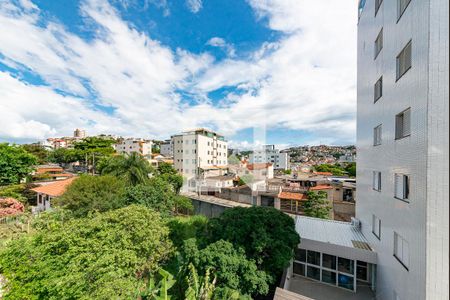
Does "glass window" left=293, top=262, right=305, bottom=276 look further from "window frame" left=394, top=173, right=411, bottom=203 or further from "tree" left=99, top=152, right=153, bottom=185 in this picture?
"tree" left=99, top=152, right=153, bottom=185

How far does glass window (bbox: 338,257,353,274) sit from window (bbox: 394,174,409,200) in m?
4.55

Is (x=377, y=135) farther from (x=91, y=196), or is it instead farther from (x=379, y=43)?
(x=91, y=196)

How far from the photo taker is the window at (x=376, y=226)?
801 centimetres

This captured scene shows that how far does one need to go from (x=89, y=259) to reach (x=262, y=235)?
6396mm

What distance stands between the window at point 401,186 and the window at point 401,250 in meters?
1.32

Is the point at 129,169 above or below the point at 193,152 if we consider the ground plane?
below

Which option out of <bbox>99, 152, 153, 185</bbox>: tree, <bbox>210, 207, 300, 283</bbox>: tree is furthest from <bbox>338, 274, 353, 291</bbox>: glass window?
<bbox>99, 152, 153, 185</bbox>: tree

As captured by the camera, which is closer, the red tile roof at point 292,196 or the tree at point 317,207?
the tree at point 317,207

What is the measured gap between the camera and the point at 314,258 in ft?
31.0

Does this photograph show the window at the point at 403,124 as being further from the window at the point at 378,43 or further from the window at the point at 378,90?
the window at the point at 378,43

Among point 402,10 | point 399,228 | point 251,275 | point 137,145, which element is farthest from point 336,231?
point 137,145

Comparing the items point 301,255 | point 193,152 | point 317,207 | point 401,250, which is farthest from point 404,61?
point 193,152

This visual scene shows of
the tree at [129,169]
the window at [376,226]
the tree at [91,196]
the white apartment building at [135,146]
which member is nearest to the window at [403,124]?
the window at [376,226]

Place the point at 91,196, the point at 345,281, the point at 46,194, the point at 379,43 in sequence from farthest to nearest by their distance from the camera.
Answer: the point at 46,194
the point at 91,196
the point at 345,281
the point at 379,43
